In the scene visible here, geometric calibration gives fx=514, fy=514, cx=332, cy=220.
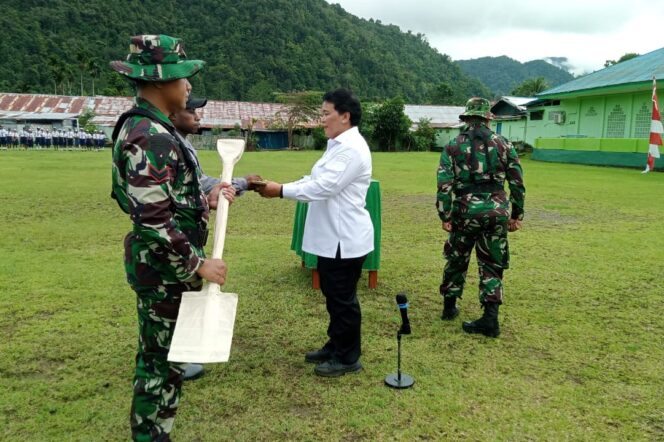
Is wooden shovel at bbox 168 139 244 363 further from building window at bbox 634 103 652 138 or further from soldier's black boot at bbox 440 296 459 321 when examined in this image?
building window at bbox 634 103 652 138

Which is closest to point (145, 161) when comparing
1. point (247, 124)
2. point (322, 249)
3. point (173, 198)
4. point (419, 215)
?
point (173, 198)

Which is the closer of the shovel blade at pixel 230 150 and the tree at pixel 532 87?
the shovel blade at pixel 230 150

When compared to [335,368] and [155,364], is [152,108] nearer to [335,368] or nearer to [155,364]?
[155,364]

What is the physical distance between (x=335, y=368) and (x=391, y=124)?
46.0m

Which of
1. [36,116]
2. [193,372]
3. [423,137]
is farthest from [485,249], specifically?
[36,116]

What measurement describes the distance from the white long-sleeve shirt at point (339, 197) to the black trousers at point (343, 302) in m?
0.08

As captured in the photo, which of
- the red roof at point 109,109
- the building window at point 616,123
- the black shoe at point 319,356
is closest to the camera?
the black shoe at point 319,356

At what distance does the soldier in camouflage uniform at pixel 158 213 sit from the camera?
2.14 m

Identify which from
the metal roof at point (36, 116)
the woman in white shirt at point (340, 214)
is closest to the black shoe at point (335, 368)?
the woman in white shirt at point (340, 214)

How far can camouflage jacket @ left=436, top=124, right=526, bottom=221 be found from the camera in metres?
4.26

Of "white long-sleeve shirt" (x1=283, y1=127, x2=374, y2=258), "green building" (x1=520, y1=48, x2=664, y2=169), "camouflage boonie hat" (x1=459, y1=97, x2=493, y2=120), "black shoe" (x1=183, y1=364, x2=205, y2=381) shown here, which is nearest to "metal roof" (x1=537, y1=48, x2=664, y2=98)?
"green building" (x1=520, y1=48, x2=664, y2=169)

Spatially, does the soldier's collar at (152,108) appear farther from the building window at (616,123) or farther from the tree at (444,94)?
the tree at (444,94)

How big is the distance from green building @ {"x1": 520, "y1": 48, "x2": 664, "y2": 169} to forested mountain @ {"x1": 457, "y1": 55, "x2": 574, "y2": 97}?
131 m

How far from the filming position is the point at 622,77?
2656 cm
